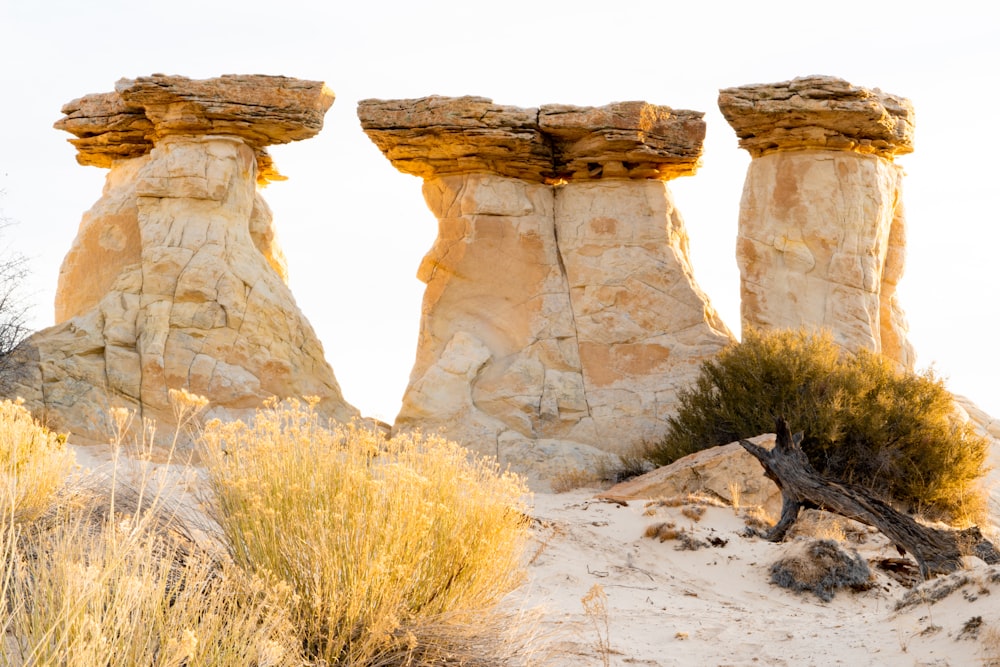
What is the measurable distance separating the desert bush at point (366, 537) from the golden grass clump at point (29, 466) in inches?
31.7

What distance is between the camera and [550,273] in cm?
1642

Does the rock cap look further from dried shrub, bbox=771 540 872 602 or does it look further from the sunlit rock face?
dried shrub, bbox=771 540 872 602

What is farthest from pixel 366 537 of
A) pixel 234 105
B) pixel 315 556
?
pixel 234 105

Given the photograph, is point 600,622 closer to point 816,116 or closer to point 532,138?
point 532,138

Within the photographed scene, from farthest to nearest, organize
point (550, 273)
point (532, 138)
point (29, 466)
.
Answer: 1. point (550, 273)
2. point (532, 138)
3. point (29, 466)

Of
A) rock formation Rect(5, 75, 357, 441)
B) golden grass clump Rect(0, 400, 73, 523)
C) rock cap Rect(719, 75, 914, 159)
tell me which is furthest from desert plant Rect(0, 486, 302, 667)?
rock cap Rect(719, 75, 914, 159)

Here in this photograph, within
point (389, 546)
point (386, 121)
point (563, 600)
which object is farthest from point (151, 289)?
point (389, 546)

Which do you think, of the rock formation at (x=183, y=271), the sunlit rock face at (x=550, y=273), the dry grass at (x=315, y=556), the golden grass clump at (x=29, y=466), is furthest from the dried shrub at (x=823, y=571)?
the rock formation at (x=183, y=271)

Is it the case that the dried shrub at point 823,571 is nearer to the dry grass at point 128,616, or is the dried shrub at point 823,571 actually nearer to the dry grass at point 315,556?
the dry grass at point 315,556

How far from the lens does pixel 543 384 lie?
15.7 m

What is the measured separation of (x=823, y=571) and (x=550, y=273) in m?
9.24

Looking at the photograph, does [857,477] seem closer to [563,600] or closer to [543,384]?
[543,384]

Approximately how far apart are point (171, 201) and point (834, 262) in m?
8.99

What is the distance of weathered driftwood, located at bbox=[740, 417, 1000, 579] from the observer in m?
7.51
